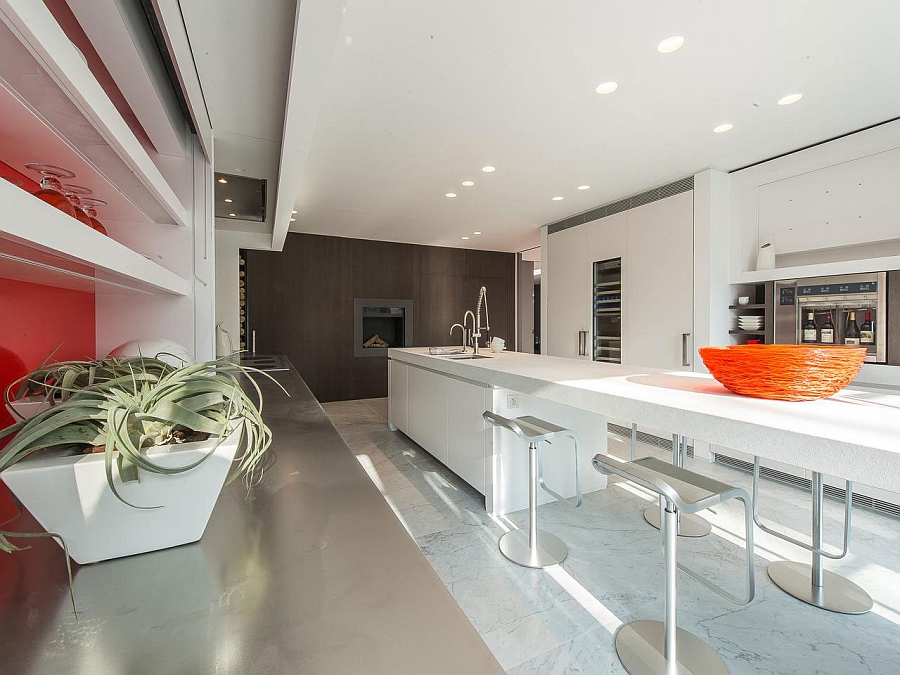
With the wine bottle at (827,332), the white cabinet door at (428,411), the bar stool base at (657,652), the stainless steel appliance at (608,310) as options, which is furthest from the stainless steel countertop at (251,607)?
the stainless steel appliance at (608,310)

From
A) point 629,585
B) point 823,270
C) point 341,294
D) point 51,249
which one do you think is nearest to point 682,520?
point 629,585

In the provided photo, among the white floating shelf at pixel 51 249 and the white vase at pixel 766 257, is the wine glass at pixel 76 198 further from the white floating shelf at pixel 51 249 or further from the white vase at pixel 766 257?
the white vase at pixel 766 257

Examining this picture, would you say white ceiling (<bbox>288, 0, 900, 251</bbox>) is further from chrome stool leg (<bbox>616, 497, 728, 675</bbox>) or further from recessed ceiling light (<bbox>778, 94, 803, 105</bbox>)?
chrome stool leg (<bbox>616, 497, 728, 675</bbox>)

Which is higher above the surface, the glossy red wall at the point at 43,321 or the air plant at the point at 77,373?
the glossy red wall at the point at 43,321

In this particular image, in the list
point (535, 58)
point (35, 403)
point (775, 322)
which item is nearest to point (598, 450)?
point (775, 322)

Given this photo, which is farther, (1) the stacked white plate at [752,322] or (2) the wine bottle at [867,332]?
(1) the stacked white plate at [752,322]

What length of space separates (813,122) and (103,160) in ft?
12.0

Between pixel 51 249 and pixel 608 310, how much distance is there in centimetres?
452

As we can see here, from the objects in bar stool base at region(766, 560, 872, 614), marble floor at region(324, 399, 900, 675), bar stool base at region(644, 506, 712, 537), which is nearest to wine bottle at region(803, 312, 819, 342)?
marble floor at region(324, 399, 900, 675)

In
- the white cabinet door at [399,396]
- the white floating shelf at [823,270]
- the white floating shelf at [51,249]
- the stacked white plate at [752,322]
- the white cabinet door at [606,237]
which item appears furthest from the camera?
the white cabinet door at [606,237]

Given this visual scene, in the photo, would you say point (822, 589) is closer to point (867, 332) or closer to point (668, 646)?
point (668, 646)

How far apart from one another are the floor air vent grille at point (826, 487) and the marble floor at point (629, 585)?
77 mm

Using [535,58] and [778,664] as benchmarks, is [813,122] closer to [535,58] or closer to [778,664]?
[535,58]

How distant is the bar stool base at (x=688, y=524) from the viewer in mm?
2209
